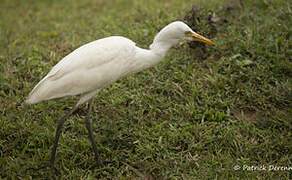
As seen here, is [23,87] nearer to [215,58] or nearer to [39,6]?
[215,58]

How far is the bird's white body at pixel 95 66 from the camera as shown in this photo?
2803 mm

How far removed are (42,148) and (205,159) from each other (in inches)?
66.4

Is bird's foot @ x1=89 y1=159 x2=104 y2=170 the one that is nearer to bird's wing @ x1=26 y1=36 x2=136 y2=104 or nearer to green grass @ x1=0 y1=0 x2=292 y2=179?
green grass @ x1=0 y1=0 x2=292 y2=179

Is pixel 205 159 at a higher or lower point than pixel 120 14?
lower

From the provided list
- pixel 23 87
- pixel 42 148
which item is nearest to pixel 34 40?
pixel 23 87

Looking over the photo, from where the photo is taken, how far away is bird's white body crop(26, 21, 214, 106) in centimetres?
280

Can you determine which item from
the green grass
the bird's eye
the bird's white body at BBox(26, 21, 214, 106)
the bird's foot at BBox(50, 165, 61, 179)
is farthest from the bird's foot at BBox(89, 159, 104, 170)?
the bird's eye

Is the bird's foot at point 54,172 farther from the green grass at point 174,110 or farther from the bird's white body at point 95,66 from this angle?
the bird's white body at point 95,66

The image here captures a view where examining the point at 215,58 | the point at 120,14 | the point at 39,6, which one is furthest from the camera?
the point at 39,6

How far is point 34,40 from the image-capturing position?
17.1 feet

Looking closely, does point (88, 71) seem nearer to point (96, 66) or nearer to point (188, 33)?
point (96, 66)

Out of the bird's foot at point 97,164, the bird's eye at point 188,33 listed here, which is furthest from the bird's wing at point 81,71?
the bird's foot at point 97,164

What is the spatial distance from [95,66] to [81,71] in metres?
0.14

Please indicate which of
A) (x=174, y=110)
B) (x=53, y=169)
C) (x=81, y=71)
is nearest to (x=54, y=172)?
(x=53, y=169)
